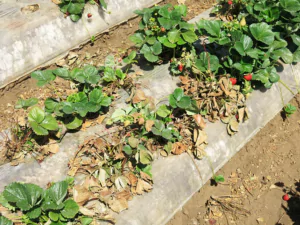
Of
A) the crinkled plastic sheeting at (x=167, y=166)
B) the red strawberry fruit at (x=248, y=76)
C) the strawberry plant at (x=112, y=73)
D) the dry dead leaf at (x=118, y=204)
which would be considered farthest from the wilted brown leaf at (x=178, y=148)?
the red strawberry fruit at (x=248, y=76)

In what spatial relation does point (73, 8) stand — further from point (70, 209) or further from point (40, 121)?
point (70, 209)

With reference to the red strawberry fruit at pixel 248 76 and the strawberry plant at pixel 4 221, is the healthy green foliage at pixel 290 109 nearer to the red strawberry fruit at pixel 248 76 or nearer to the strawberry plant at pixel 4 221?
the red strawberry fruit at pixel 248 76

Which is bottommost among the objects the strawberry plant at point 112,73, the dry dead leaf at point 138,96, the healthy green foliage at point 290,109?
the healthy green foliage at point 290,109

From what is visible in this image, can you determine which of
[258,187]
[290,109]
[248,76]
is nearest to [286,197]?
[258,187]

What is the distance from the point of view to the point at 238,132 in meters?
3.62

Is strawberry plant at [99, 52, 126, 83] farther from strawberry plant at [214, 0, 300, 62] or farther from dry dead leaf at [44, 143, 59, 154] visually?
strawberry plant at [214, 0, 300, 62]

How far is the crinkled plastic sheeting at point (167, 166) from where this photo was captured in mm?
2885

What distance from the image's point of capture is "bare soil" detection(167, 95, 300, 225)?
10.9 ft

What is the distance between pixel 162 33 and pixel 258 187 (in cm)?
201

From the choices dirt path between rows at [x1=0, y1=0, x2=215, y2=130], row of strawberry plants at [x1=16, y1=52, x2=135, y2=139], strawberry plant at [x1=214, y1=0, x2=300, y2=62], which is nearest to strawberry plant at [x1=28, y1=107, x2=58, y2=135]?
row of strawberry plants at [x1=16, y1=52, x2=135, y2=139]

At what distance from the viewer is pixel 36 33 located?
4.32 metres

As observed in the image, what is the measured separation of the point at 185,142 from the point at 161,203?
26.4 inches

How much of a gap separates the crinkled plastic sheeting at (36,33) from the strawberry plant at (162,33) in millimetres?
1209

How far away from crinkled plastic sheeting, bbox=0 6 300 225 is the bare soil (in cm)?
18
